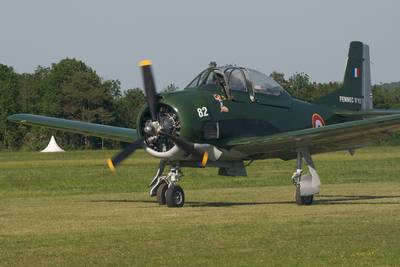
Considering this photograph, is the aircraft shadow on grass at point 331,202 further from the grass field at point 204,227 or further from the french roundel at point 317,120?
the french roundel at point 317,120

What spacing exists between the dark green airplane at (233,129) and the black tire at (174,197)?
22 mm

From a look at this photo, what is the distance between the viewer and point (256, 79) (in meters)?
21.2

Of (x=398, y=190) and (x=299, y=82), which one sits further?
(x=299, y=82)

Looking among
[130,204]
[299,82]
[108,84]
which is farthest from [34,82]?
[130,204]

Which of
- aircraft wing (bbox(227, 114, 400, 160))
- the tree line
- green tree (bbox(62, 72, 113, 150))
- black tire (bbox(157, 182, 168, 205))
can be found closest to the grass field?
black tire (bbox(157, 182, 168, 205))

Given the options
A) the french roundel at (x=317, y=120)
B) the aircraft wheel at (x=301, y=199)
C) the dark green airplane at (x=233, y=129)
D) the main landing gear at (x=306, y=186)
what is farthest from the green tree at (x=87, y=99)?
the aircraft wheel at (x=301, y=199)

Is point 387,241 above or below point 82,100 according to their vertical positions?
below

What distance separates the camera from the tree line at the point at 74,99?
343ft

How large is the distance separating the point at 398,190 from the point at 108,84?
99935mm

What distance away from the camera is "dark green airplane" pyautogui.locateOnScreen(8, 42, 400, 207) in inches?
751

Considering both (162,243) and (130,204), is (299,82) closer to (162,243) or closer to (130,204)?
(130,204)

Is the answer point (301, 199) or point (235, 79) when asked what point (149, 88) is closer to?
point (235, 79)

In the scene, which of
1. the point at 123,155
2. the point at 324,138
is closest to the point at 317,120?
the point at 324,138

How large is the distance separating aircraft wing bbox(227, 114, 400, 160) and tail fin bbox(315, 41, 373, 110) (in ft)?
11.2
